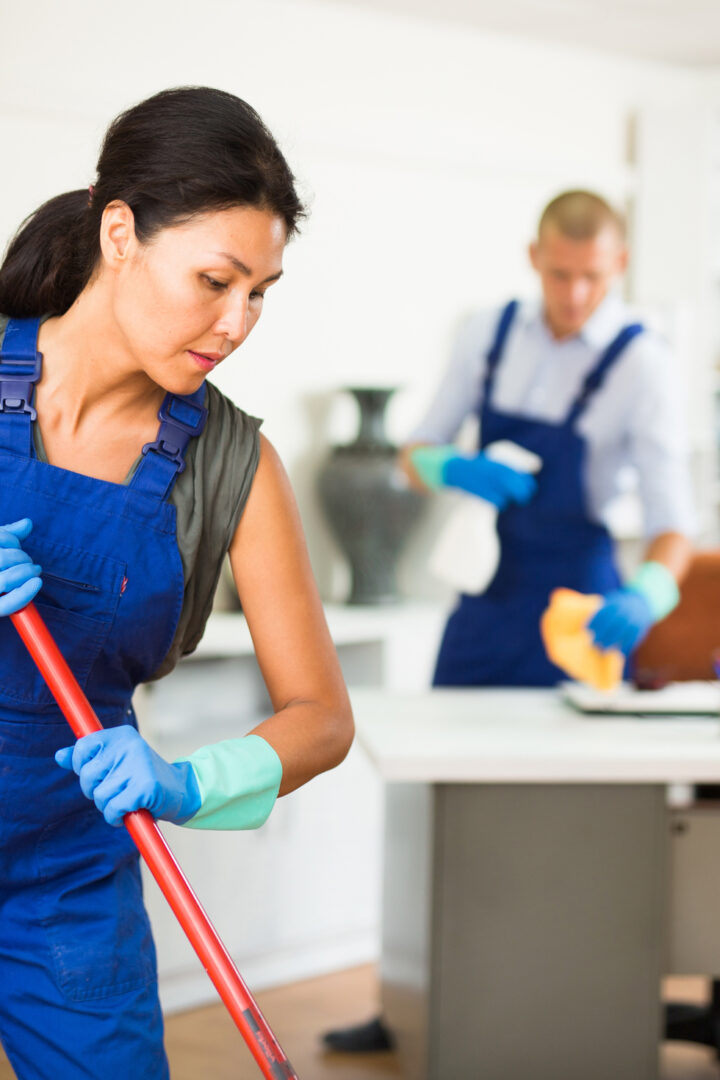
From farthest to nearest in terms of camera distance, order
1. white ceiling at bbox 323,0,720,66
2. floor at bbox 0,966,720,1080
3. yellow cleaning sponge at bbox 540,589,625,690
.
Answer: white ceiling at bbox 323,0,720,66
floor at bbox 0,966,720,1080
yellow cleaning sponge at bbox 540,589,625,690

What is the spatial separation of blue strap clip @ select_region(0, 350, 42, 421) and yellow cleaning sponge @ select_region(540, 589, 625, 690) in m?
1.38

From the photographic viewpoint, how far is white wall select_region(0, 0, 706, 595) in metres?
3.15

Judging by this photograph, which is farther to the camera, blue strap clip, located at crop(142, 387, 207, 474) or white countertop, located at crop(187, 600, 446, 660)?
white countertop, located at crop(187, 600, 446, 660)

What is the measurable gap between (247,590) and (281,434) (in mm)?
2376

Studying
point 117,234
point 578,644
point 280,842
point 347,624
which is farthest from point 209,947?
point 347,624

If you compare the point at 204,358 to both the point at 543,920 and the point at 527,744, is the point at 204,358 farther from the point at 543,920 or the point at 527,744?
the point at 543,920

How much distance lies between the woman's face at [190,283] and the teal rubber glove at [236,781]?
13.2 inches

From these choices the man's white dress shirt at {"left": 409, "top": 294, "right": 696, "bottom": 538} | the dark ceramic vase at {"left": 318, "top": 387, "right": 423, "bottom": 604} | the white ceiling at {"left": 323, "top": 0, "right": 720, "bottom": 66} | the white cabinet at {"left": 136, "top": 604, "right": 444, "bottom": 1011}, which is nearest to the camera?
the man's white dress shirt at {"left": 409, "top": 294, "right": 696, "bottom": 538}

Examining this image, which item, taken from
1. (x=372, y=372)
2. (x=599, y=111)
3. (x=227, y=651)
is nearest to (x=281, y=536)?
(x=227, y=651)

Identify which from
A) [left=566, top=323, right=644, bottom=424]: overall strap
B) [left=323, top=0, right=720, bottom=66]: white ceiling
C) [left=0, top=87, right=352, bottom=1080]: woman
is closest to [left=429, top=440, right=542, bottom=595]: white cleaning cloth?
[left=566, top=323, right=644, bottom=424]: overall strap

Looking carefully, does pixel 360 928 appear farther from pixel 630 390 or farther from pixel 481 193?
pixel 481 193

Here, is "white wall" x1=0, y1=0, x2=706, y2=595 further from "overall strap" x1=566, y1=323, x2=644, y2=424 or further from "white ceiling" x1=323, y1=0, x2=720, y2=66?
"overall strap" x1=566, y1=323, x2=644, y2=424

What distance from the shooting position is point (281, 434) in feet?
11.9

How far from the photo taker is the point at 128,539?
1.23 m
